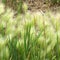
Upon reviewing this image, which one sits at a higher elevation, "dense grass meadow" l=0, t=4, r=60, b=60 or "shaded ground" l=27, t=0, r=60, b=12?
"dense grass meadow" l=0, t=4, r=60, b=60

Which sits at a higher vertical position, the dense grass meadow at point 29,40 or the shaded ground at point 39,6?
the dense grass meadow at point 29,40

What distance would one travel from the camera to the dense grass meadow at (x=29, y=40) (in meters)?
1.30

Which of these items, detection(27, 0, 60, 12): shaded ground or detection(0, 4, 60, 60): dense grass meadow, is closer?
detection(0, 4, 60, 60): dense grass meadow

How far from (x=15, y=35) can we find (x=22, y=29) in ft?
0.20

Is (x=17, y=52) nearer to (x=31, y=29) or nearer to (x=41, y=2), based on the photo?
(x=31, y=29)

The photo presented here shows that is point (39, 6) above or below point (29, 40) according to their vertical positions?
below

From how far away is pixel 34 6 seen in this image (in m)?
2.88

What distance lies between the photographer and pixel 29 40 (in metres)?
1.33

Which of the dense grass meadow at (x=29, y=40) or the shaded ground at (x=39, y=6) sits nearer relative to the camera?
the dense grass meadow at (x=29, y=40)

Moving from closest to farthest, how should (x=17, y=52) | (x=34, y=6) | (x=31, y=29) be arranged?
(x=17, y=52), (x=31, y=29), (x=34, y=6)

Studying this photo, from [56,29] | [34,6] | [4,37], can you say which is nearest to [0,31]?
[4,37]

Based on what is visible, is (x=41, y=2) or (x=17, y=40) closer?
A: (x=17, y=40)

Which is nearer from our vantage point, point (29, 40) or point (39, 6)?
point (29, 40)

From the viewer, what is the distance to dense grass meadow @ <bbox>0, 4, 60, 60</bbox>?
1296mm
